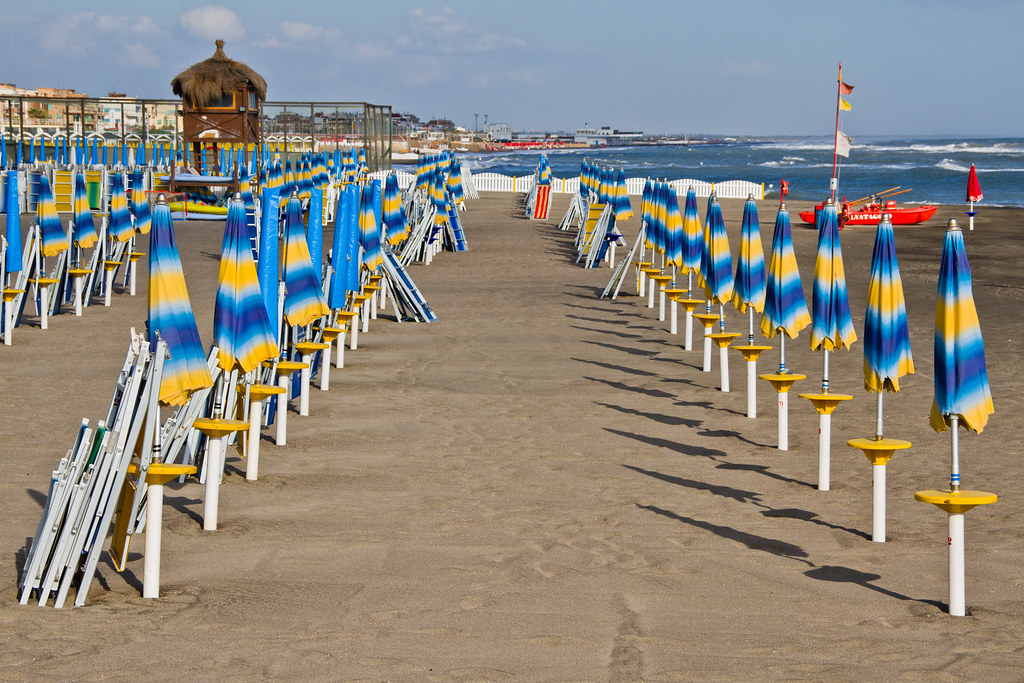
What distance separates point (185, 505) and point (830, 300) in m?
4.55

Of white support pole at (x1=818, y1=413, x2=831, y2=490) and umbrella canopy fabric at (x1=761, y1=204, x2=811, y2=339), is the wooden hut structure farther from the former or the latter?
white support pole at (x1=818, y1=413, x2=831, y2=490)

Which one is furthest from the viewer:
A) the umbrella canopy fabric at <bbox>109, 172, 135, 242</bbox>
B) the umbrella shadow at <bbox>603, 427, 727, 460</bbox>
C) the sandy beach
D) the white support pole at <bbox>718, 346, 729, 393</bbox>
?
the umbrella canopy fabric at <bbox>109, 172, 135, 242</bbox>

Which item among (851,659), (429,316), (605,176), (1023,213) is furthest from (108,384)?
(1023,213)

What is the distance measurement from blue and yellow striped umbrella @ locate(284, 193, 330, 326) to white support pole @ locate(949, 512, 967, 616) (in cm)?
534

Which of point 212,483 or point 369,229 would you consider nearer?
point 212,483

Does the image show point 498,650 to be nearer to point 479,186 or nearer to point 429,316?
point 429,316

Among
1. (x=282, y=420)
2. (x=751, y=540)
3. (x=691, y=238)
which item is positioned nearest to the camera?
(x=751, y=540)

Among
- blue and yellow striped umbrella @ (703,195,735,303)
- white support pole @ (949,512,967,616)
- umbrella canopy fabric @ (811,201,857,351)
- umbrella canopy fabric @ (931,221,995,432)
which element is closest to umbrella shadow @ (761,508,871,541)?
umbrella canopy fabric @ (811,201,857,351)

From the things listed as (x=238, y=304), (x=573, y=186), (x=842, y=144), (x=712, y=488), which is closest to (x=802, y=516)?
(x=712, y=488)

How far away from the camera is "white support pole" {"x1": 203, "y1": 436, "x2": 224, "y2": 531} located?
21.0 feet

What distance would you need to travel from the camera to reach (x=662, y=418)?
9992 millimetres

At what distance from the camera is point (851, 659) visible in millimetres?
4805

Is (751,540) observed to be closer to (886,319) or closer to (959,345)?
(886,319)

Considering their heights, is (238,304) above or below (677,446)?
above
